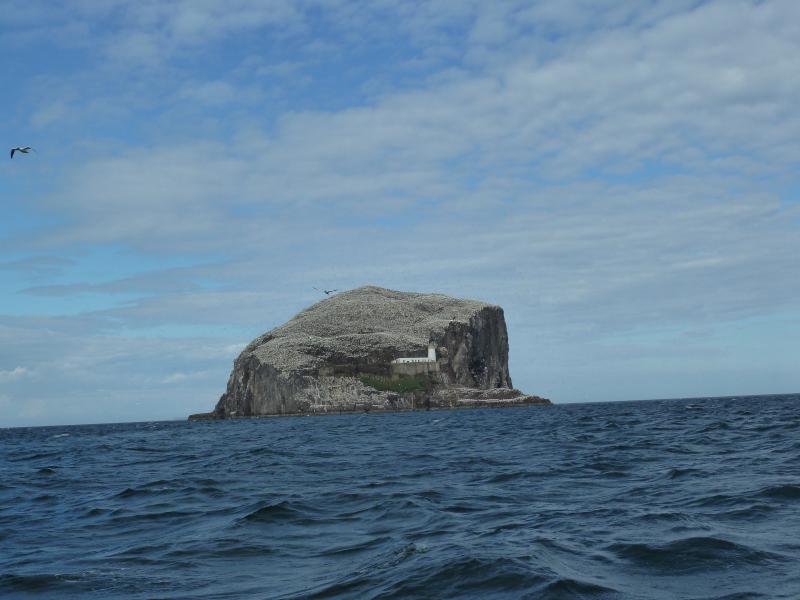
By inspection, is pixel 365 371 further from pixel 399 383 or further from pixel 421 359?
pixel 421 359

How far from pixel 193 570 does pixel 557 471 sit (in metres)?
15.3

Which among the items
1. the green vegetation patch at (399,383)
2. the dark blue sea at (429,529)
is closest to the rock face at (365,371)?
the green vegetation patch at (399,383)

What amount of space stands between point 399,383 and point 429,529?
515 ft

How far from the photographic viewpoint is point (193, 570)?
46.8 ft

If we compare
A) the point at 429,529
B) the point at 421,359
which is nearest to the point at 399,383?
the point at 421,359

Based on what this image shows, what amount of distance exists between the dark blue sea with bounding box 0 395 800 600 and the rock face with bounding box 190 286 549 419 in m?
137

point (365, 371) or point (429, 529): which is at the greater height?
point (365, 371)

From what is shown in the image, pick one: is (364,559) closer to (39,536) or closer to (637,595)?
(637,595)

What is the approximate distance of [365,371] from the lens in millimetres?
176625

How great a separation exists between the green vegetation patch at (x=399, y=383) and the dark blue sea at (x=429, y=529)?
139079mm

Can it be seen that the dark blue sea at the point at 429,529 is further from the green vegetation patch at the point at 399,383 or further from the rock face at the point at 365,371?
the green vegetation patch at the point at 399,383

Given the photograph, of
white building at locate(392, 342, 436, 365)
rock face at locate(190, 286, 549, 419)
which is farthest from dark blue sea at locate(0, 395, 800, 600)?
white building at locate(392, 342, 436, 365)

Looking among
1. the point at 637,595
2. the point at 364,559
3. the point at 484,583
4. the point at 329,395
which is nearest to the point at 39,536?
the point at 364,559

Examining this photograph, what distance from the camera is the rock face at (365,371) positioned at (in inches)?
6668
